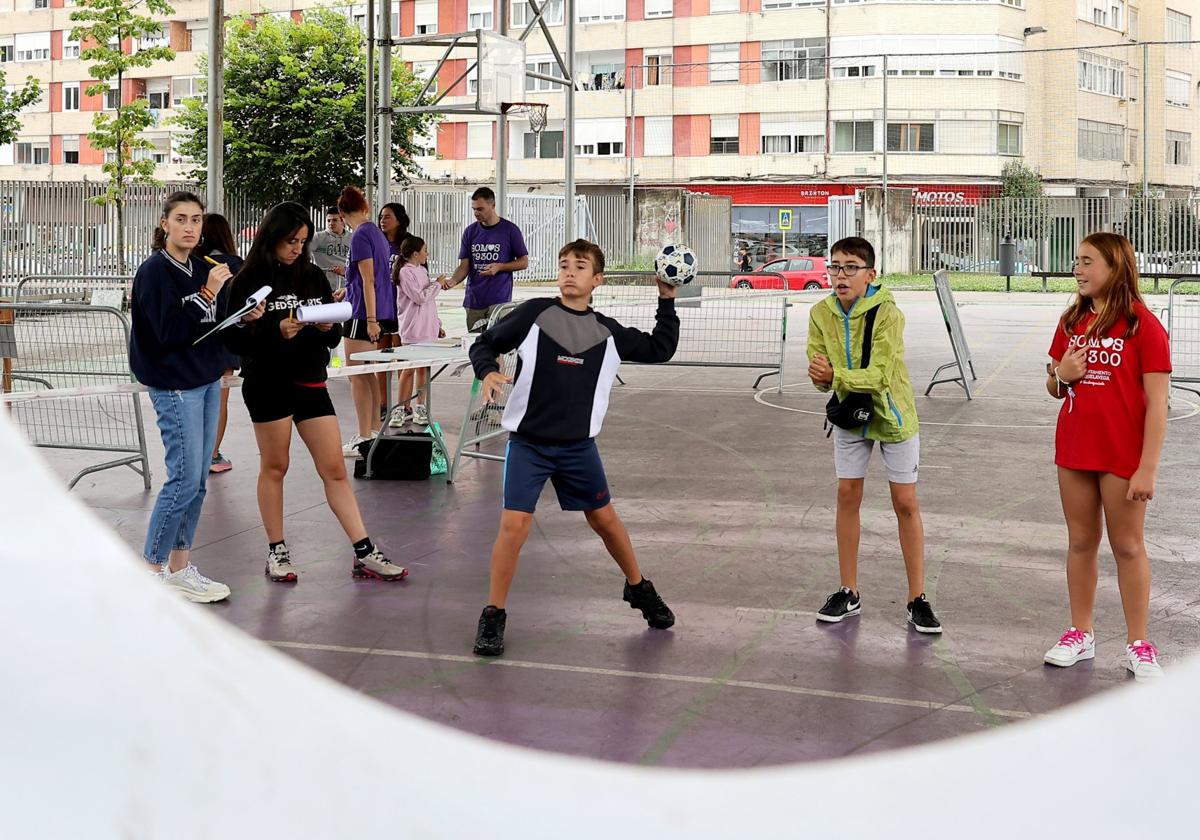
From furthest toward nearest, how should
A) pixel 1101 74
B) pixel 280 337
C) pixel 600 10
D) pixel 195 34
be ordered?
pixel 195 34, pixel 600 10, pixel 1101 74, pixel 280 337

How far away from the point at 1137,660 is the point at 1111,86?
47.7 m

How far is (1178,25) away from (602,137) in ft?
A: 65.8

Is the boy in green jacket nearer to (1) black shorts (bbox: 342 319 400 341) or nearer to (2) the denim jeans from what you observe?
(2) the denim jeans

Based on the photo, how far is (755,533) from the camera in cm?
741

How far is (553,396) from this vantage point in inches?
206

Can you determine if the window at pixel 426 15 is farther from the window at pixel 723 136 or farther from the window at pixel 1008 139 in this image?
the window at pixel 1008 139

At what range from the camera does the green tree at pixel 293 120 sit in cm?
3631

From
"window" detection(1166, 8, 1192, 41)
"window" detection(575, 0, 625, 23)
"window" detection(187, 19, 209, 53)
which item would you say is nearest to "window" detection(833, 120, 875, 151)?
"window" detection(575, 0, 625, 23)

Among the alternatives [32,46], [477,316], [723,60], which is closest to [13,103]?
[477,316]

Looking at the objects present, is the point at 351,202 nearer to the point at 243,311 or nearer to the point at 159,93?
the point at 243,311

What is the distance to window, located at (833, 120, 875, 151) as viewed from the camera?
151ft

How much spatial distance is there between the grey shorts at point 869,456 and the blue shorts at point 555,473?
3.34 ft

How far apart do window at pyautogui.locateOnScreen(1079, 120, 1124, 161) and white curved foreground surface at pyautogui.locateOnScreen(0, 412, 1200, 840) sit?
164 feet

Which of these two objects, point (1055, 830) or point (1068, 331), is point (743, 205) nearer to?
point (1068, 331)
